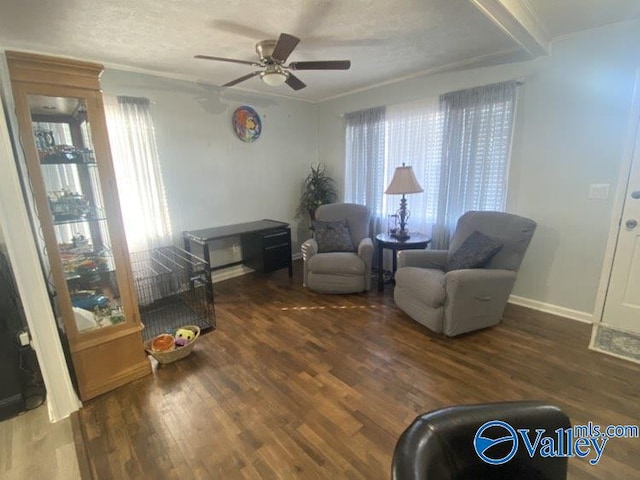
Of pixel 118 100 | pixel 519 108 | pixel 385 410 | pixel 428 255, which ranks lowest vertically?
pixel 385 410

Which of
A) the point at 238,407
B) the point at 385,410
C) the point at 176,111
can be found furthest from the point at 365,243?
the point at 176,111

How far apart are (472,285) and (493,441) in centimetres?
177

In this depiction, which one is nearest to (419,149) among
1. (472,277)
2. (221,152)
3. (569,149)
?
(569,149)

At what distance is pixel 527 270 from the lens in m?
3.01

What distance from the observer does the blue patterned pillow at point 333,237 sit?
3635mm

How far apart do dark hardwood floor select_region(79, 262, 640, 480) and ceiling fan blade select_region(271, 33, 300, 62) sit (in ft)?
7.13

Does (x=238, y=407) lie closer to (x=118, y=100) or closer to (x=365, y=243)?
(x=365, y=243)

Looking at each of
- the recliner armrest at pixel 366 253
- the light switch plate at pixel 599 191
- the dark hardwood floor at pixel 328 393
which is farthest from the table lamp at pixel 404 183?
the light switch plate at pixel 599 191

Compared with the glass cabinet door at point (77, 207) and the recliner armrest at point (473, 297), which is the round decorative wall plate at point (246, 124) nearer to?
the glass cabinet door at point (77, 207)

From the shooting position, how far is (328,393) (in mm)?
1954

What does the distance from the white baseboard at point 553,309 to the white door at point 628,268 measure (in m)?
0.16

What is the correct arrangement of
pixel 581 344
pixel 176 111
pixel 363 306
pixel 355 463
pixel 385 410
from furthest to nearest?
pixel 176 111
pixel 363 306
pixel 581 344
pixel 385 410
pixel 355 463

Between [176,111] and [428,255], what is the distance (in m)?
3.14

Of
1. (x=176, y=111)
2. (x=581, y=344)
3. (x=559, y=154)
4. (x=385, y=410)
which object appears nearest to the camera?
(x=385, y=410)
